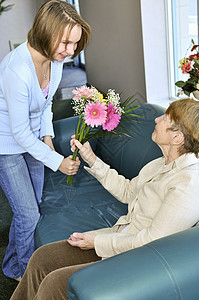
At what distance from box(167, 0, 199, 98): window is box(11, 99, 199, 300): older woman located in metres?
1.29

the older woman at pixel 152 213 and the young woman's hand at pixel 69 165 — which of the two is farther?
the young woman's hand at pixel 69 165

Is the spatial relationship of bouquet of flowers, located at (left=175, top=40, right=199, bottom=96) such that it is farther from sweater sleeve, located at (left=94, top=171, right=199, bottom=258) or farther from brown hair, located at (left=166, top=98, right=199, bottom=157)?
sweater sleeve, located at (left=94, top=171, right=199, bottom=258)

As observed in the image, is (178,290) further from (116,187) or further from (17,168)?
(17,168)

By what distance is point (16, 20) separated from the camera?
27.3ft

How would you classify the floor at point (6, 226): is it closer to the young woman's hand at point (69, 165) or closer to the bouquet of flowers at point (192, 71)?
the young woman's hand at point (69, 165)

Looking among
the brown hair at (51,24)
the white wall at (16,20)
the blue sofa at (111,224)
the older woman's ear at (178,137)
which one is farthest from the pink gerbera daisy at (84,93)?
the white wall at (16,20)

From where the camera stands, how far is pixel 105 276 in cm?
116

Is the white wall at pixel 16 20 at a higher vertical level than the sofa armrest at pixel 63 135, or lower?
higher

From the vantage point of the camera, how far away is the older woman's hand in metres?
1.62

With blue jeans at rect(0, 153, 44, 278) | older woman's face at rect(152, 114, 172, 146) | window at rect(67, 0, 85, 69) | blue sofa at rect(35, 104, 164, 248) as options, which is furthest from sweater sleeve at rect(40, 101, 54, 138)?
window at rect(67, 0, 85, 69)

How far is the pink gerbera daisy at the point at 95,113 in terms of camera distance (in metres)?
1.69

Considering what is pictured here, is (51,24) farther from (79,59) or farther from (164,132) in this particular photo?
(79,59)

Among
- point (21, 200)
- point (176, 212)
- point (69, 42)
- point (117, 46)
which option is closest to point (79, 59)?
point (117, 46)

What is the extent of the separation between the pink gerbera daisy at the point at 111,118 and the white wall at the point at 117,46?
4.45ft
